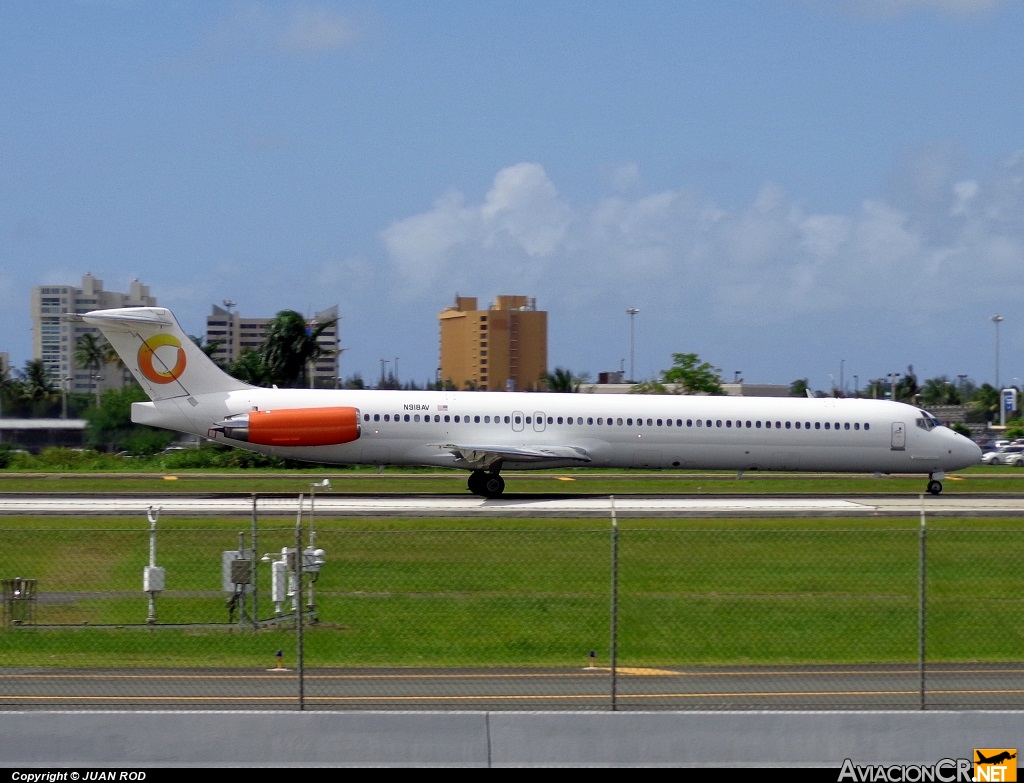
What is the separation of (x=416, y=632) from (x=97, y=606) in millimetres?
4871

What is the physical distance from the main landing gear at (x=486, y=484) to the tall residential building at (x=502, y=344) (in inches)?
4475

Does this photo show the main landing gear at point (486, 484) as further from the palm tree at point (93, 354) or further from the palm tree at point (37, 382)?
the palm tree at point (93, 354)

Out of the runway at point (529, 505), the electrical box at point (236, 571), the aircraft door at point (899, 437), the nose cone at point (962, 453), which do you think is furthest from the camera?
the nose cone at point (962, 453)

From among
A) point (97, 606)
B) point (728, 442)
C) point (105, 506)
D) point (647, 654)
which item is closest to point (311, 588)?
point (97, 606)

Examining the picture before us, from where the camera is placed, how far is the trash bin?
51.9ft

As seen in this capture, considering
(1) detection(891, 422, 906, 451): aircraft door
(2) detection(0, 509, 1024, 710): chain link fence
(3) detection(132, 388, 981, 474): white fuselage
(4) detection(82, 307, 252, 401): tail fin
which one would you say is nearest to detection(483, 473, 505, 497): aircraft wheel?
(3) detection(132, 388, 981, 474): white fuselage

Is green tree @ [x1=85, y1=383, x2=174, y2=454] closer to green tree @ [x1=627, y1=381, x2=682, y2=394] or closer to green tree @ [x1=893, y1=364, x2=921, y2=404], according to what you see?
green tree @ [x1=627, y1=381, x2=682, y2=394]

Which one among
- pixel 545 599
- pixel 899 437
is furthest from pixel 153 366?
pixel 899 437

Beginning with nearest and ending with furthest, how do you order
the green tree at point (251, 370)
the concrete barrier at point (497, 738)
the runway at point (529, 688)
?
1. the concrete barrier at point (497, 738)
2. the runway at point (529, 688)
3. the green tree at point (251, 370)

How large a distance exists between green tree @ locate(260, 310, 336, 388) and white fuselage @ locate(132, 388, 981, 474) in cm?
3587

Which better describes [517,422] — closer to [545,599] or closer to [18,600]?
[545,599]

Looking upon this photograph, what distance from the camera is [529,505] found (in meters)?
31.6

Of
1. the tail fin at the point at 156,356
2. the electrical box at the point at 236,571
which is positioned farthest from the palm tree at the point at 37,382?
the electrical box at the point at 236,571

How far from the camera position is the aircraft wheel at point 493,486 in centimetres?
3512
